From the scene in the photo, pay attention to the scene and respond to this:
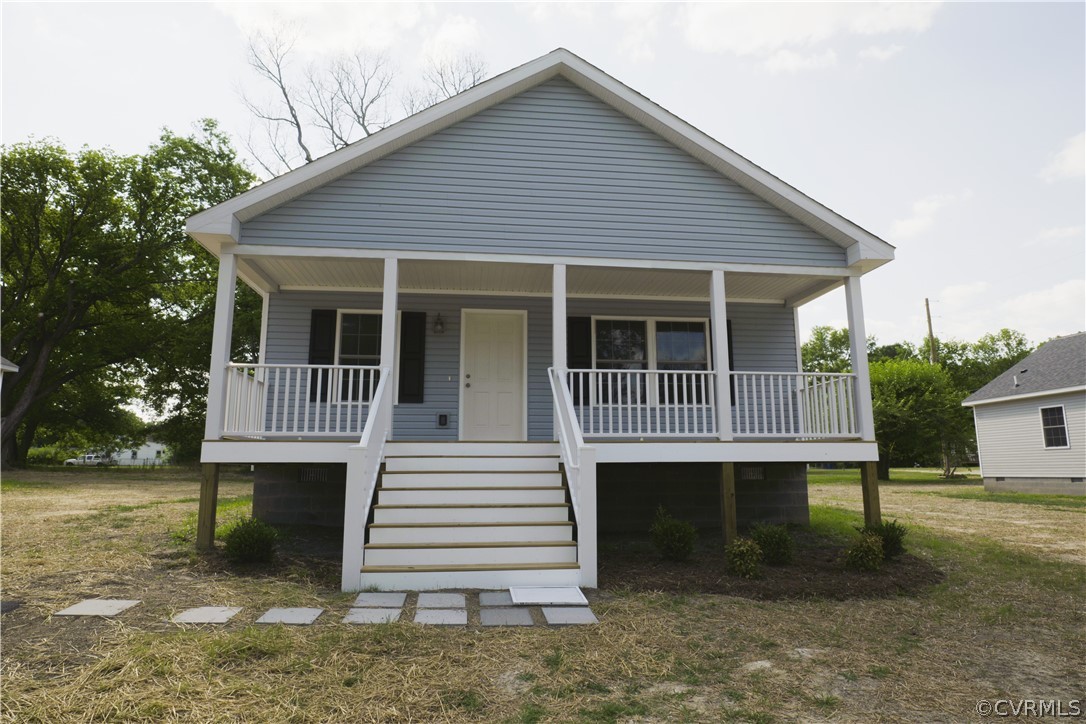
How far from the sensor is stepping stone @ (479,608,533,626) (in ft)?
14.1

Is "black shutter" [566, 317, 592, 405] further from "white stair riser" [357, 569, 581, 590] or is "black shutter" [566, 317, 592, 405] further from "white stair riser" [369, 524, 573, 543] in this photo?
"white stair riser" [357, 569, 581, 590]

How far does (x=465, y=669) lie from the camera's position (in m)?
3.38

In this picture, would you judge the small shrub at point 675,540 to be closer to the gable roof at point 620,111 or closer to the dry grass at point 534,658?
the dry grass at point 534,658

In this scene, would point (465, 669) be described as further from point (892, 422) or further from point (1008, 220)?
point (892, 422)

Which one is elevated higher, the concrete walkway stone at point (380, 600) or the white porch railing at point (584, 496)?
the white porch railing at point (584, 496)

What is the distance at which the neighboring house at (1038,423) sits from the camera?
53.5ft

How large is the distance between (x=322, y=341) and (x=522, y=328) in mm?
2974

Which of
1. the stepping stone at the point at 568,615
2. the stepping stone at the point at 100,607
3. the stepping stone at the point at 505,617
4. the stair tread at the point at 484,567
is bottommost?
the stepping stone at the point at 568,615

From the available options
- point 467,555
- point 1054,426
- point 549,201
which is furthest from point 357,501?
point 1054,426

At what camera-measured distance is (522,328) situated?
929 centimetres

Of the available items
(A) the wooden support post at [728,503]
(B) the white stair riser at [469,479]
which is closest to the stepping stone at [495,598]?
(B) the white stair riser at [469,479]

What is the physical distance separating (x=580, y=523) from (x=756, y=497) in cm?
482

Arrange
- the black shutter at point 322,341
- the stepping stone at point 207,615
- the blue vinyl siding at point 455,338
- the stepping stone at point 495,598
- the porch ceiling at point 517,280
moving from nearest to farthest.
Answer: the stepping stone at point 207,615, the stepping stone at point 495,598, the porch ceiling at point 517,280, the black shutter at point 322,341, the blue vinyl siding at point 455,338

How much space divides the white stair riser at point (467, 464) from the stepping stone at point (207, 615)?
2.40m
